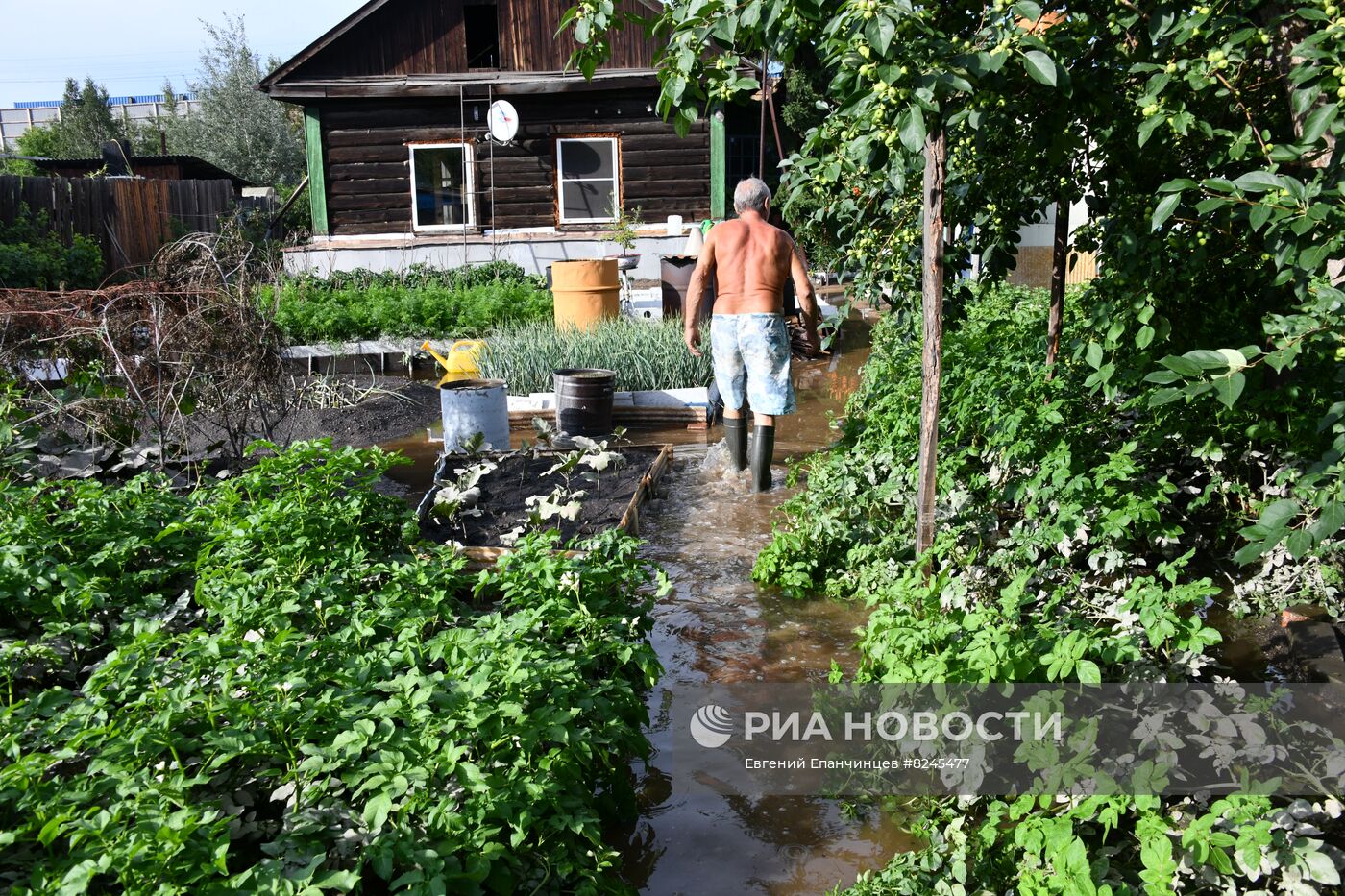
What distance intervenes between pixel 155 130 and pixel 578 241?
40125 mm

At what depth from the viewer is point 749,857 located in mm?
2955

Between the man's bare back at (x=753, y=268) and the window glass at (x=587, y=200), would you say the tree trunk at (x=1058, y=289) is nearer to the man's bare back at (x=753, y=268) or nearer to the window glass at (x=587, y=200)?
the man's bare back at (x=753, y=268)

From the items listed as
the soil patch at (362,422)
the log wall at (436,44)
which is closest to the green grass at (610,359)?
the soil patch at (362,422)

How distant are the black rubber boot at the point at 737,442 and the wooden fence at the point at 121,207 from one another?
541 inches

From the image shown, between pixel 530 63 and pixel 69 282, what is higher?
pixel 530 63

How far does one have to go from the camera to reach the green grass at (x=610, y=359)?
30.0 ft

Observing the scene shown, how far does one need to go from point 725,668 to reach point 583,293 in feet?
24.1

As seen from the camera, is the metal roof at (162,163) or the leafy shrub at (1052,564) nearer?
the leafy shrub at (1052,564)

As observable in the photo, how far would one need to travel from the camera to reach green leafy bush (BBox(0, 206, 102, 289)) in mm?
15367

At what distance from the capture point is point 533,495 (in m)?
6.23

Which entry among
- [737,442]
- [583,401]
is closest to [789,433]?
[737,442]

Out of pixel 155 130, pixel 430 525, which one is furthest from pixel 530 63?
pixel 155 130

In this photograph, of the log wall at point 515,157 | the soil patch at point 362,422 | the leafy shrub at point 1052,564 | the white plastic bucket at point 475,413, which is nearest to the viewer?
the leafy shrub at point 1052,564

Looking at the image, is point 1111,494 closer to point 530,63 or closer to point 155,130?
point 530,63
